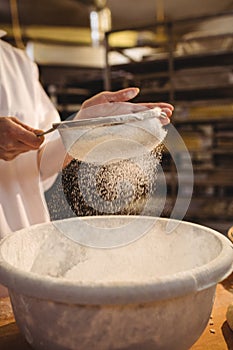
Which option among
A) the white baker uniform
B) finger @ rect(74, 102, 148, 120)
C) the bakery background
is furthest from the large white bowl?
the bakery background

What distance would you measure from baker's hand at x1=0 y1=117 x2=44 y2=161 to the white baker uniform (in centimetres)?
34

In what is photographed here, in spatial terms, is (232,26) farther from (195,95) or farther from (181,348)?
(181,348)

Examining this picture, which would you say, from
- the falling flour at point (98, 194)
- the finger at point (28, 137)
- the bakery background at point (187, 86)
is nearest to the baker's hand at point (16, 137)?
the finger at point (28, 137)

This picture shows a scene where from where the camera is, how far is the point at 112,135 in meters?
0.93

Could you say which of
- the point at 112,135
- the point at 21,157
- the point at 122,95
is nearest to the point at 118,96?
the point at 122,95

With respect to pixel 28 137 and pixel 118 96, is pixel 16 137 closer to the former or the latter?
pixel 28 137

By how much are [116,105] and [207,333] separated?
58 cm

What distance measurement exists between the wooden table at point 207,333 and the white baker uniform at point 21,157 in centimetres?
50

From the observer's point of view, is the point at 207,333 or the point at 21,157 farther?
the point at 21,157

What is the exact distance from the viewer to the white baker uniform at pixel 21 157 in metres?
1.39

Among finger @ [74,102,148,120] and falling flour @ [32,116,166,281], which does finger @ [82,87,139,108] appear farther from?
falling flour @ [32,116,166,281]

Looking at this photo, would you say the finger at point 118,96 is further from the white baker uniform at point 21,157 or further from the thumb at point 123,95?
the white baker uniform at point 21,157

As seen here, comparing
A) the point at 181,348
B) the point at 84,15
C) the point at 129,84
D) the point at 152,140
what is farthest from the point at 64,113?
the point at 181,348

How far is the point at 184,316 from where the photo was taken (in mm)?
606
